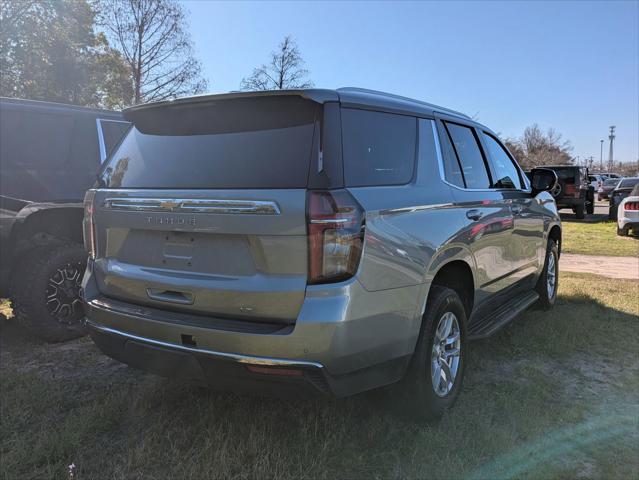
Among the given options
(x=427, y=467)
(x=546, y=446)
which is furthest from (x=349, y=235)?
(x=546, y=446)

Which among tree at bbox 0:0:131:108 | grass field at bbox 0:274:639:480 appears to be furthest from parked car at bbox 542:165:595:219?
tree at bbox 0:0:131:108

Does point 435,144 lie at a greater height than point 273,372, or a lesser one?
greater

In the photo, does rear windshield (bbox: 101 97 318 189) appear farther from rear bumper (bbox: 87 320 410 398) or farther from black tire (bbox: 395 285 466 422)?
black tire (bbox: 395 285 466 422)

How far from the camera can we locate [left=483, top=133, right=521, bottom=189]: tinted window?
4305 millimetres

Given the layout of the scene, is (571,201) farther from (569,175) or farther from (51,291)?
(51,291)

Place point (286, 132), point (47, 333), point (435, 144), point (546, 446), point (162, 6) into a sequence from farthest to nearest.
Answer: point (162, 6), point (47, 333), point (435, 144), point (546, 446), point (286, 132)

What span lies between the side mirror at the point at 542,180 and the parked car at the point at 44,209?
14.7 ft

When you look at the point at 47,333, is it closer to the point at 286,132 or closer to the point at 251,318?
the point at 251,318

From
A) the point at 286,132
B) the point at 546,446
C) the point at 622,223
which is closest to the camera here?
the point at 286,132

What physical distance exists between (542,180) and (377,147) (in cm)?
314

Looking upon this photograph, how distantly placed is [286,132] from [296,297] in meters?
0.82

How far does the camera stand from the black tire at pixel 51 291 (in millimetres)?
4152

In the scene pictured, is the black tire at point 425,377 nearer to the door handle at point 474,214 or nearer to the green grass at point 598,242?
the door handle at point 474,214

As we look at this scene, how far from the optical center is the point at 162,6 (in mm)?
22188
